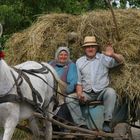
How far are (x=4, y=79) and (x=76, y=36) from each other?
92.5 inches

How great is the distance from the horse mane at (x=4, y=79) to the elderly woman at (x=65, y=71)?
5.17 feet

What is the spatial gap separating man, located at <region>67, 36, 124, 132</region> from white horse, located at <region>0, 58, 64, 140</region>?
0.38 m

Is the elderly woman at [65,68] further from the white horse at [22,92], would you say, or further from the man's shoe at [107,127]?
the man's shoe at [107,127]

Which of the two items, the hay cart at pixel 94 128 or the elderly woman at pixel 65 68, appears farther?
the elderly woman at pixel 65 68

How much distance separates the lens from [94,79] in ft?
23.9

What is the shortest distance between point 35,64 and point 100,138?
1.48 meters

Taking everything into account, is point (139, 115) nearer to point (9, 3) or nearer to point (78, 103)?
point (78, 103)

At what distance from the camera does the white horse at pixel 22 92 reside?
5.80 meters

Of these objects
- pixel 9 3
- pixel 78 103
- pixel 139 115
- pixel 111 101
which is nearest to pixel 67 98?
pixel 78 103

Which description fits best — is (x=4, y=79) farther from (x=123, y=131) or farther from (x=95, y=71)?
(x=123, y=131)

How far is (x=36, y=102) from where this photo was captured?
630 centimetres

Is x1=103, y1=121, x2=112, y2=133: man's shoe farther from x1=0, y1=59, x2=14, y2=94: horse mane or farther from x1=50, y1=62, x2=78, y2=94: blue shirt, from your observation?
x1=0, y1=59, x2=14, y2=94: horse mane

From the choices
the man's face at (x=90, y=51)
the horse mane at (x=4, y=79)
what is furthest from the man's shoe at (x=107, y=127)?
the horse mane at (x=4, y=79)

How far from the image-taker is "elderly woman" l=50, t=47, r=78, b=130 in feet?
24.3
